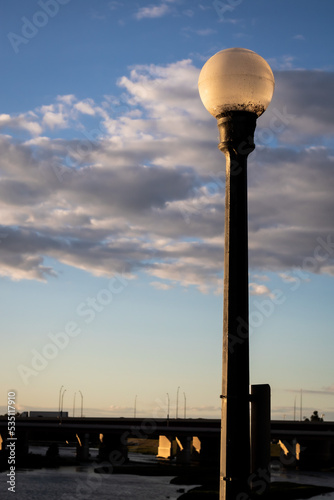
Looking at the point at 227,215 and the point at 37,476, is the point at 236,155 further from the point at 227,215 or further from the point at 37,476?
the point at 37,476

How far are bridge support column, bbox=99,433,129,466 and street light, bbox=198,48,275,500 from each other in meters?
136

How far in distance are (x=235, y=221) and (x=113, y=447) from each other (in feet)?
465

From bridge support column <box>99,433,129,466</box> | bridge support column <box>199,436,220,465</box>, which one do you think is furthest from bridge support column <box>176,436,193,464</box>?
bridge support column <box>99,433,129,466</box>

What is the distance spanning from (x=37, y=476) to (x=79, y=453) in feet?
140

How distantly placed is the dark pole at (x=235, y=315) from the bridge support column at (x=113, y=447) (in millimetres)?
136329

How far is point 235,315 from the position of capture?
8.36 m

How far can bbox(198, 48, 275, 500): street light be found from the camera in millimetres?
8000

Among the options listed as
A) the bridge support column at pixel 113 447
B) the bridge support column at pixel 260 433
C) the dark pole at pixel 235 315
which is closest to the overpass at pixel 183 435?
the bridge support column at pixel 113 447

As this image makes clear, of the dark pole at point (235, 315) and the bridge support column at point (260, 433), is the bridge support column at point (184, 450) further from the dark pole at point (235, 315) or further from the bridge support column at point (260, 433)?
the bridge support column at point (260, 433)

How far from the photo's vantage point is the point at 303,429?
149 metres

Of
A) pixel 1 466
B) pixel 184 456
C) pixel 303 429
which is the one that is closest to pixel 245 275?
pixel 1 466

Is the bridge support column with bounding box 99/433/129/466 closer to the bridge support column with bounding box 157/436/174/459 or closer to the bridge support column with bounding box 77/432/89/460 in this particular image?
the bridge support column with bounding box 77/432/89/460

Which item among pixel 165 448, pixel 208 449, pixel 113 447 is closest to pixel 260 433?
pixel 113 447

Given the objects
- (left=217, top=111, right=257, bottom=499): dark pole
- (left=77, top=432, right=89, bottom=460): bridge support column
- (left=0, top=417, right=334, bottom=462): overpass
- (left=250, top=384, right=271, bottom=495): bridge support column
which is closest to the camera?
(left=250, top=384, right=271, bottom=495): bridge support column
